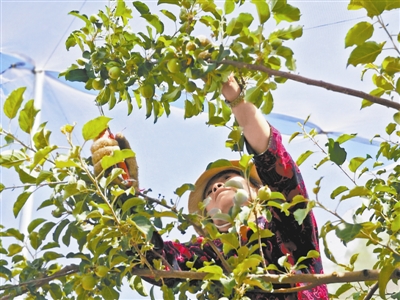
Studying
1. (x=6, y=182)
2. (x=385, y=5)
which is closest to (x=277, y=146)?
(x=385, y=5)

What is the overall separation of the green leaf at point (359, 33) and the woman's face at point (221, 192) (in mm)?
520

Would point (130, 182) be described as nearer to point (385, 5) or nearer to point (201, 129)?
point (385, 5)

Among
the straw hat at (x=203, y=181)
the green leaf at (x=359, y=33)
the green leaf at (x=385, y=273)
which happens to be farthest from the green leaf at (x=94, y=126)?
the straw hat at (x=203, y=181)

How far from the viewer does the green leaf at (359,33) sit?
0.82m

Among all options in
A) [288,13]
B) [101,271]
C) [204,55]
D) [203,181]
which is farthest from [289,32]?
[203,181]

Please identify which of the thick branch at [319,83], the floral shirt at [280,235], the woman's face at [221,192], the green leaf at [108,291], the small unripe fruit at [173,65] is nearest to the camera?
the thick branch at [319,83]

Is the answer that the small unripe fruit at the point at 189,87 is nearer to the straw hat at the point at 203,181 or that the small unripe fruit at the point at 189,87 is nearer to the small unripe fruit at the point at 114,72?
the small unripe fruit at the point at 114,72

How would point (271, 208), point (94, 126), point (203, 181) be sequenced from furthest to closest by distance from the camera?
point (203, 181), point (271, 208), point (94, 126)

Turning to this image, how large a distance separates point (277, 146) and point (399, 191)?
13.2 inches

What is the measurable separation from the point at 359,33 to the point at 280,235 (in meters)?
0.58

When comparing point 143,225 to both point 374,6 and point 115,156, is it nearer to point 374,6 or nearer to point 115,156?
point 115,156

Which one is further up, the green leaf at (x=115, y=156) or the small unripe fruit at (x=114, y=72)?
the small unripe fruit at (x=114, y=72)

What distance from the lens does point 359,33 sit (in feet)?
2.70

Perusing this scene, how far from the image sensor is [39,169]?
100 centimetres
